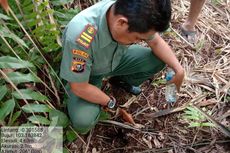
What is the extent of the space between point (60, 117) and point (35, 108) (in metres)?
0.21

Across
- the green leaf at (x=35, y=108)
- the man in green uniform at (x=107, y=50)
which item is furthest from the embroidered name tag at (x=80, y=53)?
the green leaf at (x=35, y=108)

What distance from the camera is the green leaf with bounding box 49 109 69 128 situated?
2.01m

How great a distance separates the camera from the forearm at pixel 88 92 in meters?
1.93

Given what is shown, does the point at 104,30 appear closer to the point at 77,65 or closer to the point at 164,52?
the point at 77,65

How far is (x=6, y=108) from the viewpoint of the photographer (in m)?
1.79

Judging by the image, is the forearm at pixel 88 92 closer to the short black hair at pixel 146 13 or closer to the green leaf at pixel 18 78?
the green leaf at pixel 18 78

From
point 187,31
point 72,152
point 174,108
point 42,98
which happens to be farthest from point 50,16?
point 187,31

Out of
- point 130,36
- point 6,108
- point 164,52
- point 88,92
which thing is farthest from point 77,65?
point 164,52

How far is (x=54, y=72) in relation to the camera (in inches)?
80.6

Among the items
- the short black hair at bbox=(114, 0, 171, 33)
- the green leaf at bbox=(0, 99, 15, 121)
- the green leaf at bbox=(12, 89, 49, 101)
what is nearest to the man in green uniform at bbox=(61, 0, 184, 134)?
the short black hair at bbox=(114, 0, 171, 33)

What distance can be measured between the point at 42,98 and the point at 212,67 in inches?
55.1

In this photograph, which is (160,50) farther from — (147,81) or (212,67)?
(212,67)

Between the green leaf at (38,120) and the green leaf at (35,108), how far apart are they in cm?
4

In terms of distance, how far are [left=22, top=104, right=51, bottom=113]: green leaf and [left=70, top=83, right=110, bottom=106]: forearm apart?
0.18 meters
